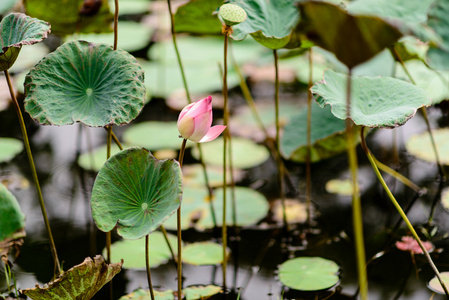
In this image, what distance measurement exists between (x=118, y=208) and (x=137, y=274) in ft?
1.40

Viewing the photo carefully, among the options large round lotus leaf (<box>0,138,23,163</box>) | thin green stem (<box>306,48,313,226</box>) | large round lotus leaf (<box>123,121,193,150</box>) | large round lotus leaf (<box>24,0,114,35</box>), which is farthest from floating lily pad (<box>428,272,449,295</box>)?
large round lotus leaf (<box>0,138,23,163</box>)

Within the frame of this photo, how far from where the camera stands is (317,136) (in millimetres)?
1521

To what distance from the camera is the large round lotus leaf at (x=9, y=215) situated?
49.2 inches

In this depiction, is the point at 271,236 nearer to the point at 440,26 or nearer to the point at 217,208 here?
the point at 217,208

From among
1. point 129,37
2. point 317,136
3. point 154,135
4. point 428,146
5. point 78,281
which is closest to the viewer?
point 78,281

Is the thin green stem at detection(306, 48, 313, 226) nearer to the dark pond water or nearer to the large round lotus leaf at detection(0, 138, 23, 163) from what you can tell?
the dark pond water

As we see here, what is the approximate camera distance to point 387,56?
5.90 ft

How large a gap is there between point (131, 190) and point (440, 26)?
2.85 ft

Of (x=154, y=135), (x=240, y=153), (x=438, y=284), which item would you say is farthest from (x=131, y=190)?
(x=154, y=135)

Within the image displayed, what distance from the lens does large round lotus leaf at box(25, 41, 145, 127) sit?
1.02m

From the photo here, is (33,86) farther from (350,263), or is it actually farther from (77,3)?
(350,263)

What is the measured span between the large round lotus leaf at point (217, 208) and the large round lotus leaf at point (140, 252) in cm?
8

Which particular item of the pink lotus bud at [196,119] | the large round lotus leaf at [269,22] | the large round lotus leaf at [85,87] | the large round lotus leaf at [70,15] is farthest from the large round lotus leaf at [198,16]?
the pink lotus bud at [196,119]

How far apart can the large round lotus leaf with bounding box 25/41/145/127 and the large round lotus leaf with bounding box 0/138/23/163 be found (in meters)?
0.96
